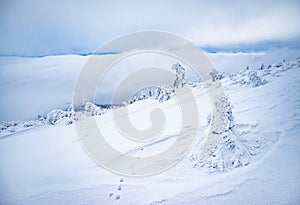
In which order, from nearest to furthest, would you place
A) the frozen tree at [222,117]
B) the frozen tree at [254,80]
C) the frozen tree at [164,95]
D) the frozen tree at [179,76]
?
the frozen tree at [222,117]
the frozen tree at [254,80]
the frozen tree at [179,76]
the frozen tree at [164,95]

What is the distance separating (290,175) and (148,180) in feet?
10.7

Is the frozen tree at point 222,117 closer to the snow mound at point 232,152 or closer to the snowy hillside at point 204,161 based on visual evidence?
the snowy hillside at point 204,161

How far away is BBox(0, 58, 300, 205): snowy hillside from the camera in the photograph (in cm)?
512

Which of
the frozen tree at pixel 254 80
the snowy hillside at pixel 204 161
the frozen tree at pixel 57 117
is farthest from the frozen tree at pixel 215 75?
the frozen tree at pixel 57 117

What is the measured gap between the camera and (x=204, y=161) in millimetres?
5840

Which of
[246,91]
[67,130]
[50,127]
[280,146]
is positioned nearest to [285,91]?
[246,91]

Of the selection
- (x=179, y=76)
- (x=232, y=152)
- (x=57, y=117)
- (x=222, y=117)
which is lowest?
(x=57, y=117)

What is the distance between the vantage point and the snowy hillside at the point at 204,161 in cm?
512

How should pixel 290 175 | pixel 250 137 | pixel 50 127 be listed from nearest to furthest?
pixel 290 175 → pixel 250 137 → pixel 50 127

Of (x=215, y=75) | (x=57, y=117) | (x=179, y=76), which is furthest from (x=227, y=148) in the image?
(x=57, y=117)

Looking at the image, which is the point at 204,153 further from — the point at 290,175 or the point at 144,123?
the point at 144,123

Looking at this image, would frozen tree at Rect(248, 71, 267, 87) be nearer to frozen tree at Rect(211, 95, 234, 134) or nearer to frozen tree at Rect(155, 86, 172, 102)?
frozen tree at Rect(211, 95, 234, 134)

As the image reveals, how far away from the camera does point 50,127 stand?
33.0 ft

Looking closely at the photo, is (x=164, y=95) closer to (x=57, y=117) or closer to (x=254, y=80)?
(x=254, y=80)
